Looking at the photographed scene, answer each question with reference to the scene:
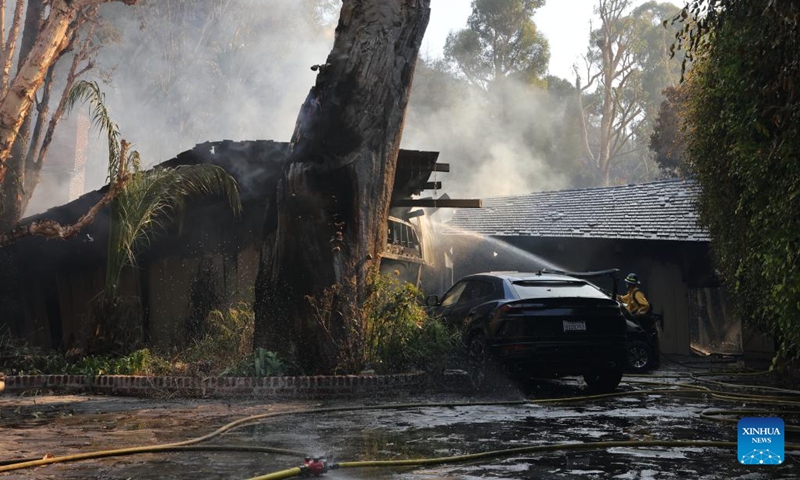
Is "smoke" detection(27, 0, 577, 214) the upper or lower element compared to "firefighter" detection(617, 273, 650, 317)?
upper

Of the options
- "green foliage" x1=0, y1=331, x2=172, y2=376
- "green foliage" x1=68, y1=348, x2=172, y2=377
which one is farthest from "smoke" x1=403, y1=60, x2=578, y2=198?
"green foliage" x1=68, y1=348, x2=172, y2=377

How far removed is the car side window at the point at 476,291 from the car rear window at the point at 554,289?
569 millimetres

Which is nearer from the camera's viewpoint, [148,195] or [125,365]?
[125,365]

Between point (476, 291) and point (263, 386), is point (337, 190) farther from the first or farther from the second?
point (263, 386)

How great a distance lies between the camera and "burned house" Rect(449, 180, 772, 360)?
74.4 ft

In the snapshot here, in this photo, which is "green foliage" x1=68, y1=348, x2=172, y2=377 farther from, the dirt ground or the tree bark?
the tree bark

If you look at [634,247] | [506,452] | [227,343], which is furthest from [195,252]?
[634,247]

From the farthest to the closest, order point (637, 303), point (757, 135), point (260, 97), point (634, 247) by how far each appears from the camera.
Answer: point (260, 97), point (634, 247), point (637, 303), point (757, 135)

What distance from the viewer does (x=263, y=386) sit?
10875mm

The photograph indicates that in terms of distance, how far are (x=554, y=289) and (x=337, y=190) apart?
10.8 feet

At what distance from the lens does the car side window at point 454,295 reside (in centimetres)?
1362

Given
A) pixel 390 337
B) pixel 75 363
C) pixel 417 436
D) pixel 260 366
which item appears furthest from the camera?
pixel 75 363

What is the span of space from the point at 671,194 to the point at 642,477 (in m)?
21.0

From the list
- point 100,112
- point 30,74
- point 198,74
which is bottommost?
point 100,112
